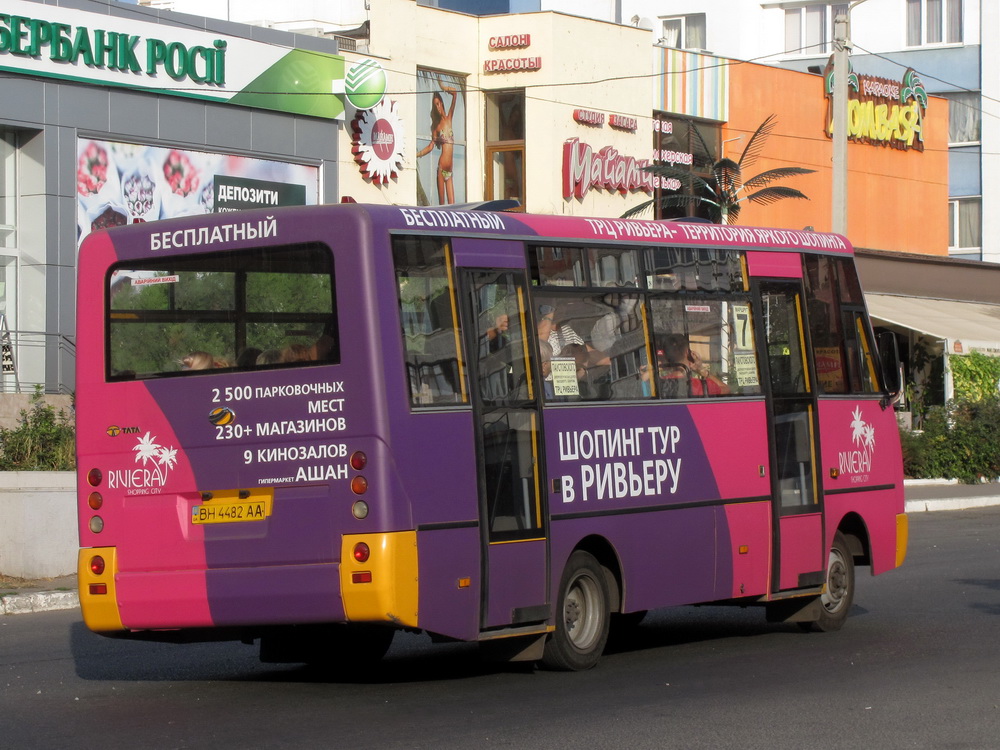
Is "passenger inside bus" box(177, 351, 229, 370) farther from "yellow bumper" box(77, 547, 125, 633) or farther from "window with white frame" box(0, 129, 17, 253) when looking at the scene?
"window with white frame" box(0, 129, 17, 253)

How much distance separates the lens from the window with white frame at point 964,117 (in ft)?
166

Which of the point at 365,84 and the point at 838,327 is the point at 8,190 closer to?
the point at 365,84

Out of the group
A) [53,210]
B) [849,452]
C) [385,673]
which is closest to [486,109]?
[53,210]

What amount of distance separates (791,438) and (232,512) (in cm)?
466

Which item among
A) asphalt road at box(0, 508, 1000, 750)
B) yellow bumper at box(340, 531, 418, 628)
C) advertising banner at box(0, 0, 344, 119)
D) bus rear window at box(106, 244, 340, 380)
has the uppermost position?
advertising banner at box(0, 0, 344, 119)

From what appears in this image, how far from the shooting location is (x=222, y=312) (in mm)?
9531

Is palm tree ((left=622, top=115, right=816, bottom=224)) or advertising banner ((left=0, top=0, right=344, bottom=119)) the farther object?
palm tree ((left=622, top=115, right=816, bottom=224))

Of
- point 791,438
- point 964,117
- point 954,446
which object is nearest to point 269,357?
point 791,438

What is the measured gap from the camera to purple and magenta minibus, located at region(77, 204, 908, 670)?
29.5 ft

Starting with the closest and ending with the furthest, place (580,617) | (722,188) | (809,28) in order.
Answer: (580,617) < (722,188) < (809,28)

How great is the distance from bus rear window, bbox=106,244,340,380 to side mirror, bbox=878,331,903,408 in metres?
5.62

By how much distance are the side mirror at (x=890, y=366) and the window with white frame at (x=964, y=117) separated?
39669 mm

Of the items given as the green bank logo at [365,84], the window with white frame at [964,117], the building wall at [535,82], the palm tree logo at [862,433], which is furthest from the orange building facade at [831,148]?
the palm tree logo at [862,433]

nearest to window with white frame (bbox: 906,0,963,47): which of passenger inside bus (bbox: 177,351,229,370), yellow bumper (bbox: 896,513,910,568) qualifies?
yellow bumper (bbox: 896,513,910,568)
